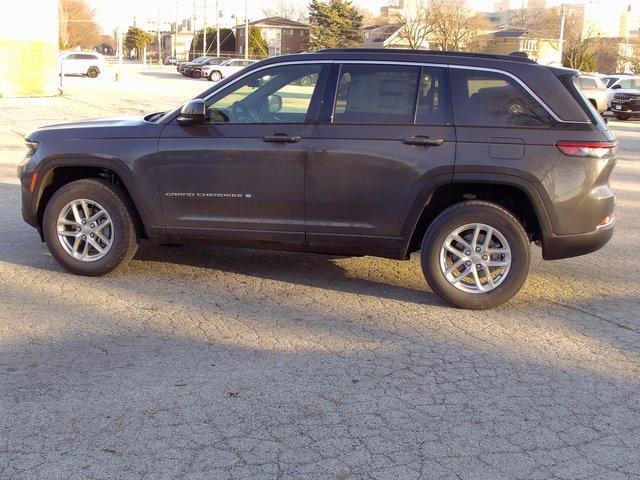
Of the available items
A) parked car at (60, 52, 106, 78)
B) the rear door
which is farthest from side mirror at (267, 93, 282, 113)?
parked car at (60, 52, 106, 78)

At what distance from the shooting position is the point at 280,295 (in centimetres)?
612

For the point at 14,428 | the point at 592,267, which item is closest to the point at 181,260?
the point at 14,428

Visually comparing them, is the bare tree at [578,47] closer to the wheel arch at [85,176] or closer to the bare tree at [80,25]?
the wheel arch at [85,176]

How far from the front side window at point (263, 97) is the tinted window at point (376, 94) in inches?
10.7

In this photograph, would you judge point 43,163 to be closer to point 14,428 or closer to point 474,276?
point 14,428

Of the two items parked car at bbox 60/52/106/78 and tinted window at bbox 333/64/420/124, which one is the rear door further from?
parked car at bbox 60/52/106/78

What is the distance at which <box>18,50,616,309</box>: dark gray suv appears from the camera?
5730 millimetres

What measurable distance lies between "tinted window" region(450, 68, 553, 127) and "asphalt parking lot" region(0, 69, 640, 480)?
1.44 metres

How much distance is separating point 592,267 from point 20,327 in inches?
198

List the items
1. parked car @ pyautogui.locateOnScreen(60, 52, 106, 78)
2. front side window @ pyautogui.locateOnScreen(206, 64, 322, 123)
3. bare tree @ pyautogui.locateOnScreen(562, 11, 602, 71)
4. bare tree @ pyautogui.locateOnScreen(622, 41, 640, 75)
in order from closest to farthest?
front side window @ pyautogui.locateOnScreen(206, 64, 322, 123), parked car @ pyautogui.locateOnScreen(60, 52, 106, 78), bare tree @ pyautogui.locateOnScreen(622, 41, 640, 75), bare tree @ pyautogui.locateOnScreen(562, 11, 602, 71)

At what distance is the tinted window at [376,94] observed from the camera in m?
5.89

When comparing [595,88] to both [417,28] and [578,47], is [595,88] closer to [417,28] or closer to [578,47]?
[417,28]

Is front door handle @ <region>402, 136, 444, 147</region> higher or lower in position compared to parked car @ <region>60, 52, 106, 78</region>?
lower

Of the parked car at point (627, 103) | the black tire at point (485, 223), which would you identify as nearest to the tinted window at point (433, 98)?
the black tire at point (485, 223)
